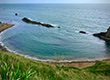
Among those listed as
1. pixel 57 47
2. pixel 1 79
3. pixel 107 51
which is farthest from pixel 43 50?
pixel 1 79


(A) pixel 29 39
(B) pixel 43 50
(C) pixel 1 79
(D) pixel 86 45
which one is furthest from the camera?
(A) pixel 29 39

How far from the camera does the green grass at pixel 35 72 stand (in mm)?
6141

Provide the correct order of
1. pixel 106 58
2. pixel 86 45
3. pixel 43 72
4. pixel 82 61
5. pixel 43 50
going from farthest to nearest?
pixel 86 45
pixel 43 50
pixel 106 58
pixel 82 61
pixel 43 72

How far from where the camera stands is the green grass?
6141mm

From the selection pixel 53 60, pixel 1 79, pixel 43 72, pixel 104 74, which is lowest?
pixel 53 60

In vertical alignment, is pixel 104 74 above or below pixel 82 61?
above

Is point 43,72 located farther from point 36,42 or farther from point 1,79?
point 36,42

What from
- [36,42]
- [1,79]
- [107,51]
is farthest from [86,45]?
[1,79]

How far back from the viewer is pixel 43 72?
492 inches

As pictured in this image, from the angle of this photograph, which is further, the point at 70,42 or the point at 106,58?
the point at 70,42

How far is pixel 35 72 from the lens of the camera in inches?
293

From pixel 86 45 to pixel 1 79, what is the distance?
94.9 feet

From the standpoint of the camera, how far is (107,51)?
1115 inches

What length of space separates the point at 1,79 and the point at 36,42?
88.9 feet
